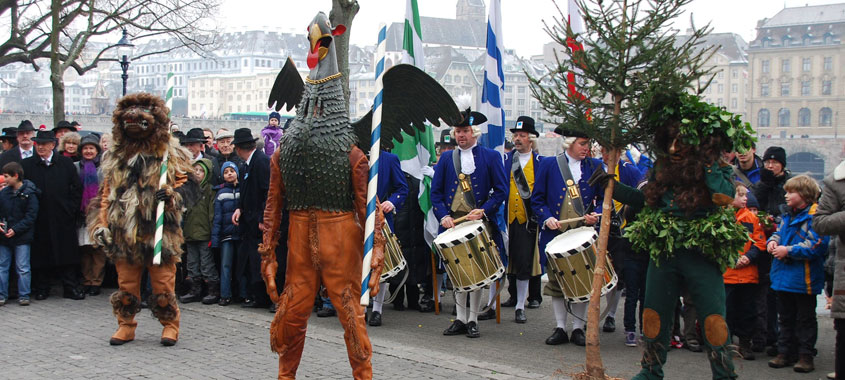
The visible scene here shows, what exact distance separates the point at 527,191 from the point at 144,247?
13.8 feet

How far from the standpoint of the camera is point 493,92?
10.5 meters

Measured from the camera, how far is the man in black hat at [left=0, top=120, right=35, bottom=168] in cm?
1096

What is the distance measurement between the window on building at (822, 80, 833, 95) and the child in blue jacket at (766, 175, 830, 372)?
123m

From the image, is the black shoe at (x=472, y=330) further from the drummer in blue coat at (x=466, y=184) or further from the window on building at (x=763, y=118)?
the window on building at (x=763, y=118)

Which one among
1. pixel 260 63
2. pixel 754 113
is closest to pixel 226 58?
pixel 260 63

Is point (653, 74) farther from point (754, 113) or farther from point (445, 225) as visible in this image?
point (754, 113)

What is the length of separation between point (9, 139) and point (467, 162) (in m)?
6.79

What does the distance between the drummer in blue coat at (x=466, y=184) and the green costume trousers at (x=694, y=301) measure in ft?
8.90

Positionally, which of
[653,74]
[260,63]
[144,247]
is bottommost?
[144,247]

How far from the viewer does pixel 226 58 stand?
583 ft

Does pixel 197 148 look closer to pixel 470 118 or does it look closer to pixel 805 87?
pixel 470 118

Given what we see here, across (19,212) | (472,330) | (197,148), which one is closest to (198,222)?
(197,148)

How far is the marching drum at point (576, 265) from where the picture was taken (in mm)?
7496

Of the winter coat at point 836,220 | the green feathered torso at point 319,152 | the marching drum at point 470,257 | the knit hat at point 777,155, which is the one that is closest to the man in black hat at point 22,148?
the marching drum at point 470,257
